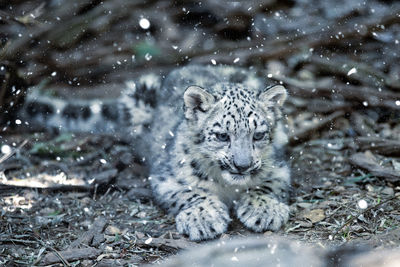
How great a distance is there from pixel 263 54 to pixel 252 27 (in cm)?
62

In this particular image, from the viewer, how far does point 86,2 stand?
7.67 metres

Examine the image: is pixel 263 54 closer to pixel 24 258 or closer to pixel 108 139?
pixel 108 139

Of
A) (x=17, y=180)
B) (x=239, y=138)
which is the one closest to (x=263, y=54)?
(x=239, y=138)

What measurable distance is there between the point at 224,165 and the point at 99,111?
3.44 meters

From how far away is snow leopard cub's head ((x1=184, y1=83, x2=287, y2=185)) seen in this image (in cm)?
443

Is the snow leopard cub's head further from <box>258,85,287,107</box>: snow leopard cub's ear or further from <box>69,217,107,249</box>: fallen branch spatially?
<box>69,217,107,249</box>: fallen branch

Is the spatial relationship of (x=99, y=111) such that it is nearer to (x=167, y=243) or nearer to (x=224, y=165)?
(x=224, y=165)

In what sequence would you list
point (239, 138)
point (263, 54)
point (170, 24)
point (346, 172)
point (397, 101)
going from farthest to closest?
point (170, 24)
point (263, 54)
point (397, 101)
point (346, 172)
point (239, 138)

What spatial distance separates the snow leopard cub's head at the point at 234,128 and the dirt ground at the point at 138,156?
1.82 ft

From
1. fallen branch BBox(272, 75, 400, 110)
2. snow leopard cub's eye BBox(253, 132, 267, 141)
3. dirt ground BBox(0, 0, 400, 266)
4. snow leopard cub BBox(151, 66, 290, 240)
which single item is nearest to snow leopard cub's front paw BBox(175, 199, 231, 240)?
snow leopard cub BBox(151, 66, 290, 240)

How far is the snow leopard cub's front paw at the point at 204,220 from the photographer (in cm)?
430

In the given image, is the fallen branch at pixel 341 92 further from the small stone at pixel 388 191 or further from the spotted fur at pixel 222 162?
the small stone at pixel 388 191

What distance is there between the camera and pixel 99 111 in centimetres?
744

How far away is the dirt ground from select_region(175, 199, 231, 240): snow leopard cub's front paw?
15 centimetres
